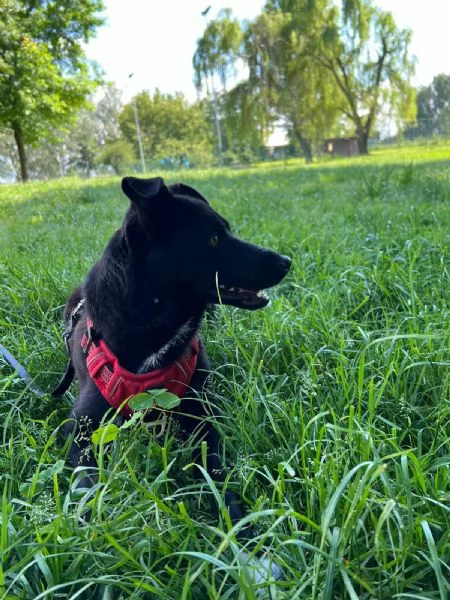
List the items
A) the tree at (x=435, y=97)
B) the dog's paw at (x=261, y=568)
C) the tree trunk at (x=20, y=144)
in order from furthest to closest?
the tree at (x=435, y=97)
the tree trunk at (x=20, y=144)
the dog's paw at (x=261, y=568)

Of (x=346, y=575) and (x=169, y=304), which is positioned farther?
(x=169, y=304)

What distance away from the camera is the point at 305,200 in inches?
261

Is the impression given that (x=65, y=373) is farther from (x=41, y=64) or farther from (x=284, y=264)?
(x=41, y=64)

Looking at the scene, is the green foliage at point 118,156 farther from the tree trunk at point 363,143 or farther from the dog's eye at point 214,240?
the dog's eye at point 214,240

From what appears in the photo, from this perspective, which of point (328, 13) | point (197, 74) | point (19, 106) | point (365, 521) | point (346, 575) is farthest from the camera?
point (197, 74)

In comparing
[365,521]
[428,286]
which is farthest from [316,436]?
[428,286]

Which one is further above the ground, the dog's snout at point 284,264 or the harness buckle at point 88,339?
the dog's snout at point 284,264

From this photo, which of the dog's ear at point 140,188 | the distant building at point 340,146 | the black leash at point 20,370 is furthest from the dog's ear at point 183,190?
the distant building at point 340,146

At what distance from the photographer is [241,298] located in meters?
1.95

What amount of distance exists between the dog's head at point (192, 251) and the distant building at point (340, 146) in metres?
42.5

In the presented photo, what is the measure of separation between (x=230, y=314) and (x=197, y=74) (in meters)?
24.2

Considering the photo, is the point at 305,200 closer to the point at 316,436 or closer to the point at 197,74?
the point at 316,436

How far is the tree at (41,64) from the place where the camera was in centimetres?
1608

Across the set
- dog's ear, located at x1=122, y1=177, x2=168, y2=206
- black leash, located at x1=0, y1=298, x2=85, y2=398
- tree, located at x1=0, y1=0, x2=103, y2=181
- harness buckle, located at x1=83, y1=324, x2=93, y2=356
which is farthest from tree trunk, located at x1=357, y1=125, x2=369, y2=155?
harness buckle, located at x1=83, y1=324, x2=93, y2=356
